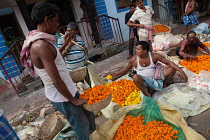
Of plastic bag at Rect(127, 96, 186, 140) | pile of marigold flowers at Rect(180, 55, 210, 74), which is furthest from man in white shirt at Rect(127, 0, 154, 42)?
plastic bag at Rect(127, 96, 186, 140)

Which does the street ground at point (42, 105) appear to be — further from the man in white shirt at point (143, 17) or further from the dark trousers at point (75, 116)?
the man in white shirt at point (143, 17)

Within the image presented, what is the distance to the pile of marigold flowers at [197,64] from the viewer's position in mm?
3713

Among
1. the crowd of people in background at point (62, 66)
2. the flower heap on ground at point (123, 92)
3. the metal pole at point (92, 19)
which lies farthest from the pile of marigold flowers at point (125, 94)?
the metal pole at point (92, 19)

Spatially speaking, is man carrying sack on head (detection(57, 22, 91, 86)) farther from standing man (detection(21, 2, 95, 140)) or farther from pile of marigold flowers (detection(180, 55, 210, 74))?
pile of marigold flowers (detection(180, 55, 210, 74))

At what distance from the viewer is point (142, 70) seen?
3.27m

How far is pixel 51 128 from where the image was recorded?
107 inches

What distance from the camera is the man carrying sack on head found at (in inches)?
109

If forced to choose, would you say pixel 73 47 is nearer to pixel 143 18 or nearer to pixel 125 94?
pixel 125 94

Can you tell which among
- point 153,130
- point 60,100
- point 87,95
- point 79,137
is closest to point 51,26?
point 60,100

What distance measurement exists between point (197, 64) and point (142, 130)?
263 cm

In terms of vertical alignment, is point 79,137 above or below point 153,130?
above

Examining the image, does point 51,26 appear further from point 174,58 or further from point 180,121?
point 174,58

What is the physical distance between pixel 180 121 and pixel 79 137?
5.00 ft

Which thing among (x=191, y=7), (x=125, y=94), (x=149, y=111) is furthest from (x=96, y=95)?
(x=191, y=7)
